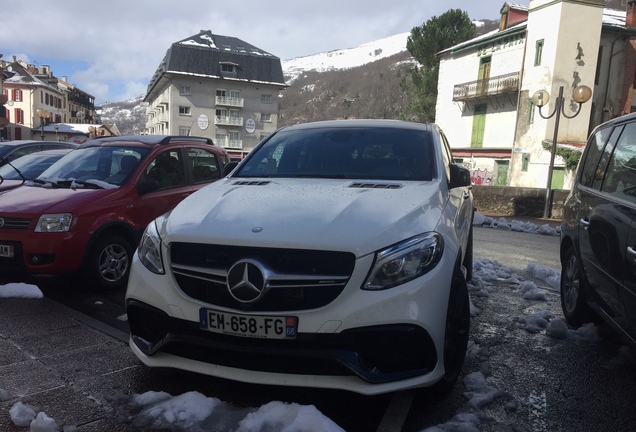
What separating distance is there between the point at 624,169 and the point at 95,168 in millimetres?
5301

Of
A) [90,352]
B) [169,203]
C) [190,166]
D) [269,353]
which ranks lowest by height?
[90,352]

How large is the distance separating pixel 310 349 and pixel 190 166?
4.54m

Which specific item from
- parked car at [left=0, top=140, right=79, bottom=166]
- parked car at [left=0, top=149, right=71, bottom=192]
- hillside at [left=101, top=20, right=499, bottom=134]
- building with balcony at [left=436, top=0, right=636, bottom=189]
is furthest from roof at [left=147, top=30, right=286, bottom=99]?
parked car at [left=0, top=149, right=71, bottom=192]

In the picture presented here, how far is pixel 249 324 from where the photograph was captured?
8.61ft

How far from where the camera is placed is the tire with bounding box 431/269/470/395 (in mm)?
2811

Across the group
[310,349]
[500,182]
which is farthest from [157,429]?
[500,182]

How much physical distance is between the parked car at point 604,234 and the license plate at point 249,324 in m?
1.87

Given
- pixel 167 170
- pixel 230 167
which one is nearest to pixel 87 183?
pixel 167 170

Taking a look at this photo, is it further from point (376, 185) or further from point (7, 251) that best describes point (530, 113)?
point (7, 251)

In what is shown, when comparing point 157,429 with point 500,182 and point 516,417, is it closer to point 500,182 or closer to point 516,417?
point 516,417

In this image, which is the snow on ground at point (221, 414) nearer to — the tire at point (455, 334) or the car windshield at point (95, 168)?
the tire at point (455, 334)

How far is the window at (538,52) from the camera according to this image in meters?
29.3

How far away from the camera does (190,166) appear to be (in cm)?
662

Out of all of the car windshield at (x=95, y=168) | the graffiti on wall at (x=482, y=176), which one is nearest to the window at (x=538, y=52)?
the graffiti on wall at (x=482, y=176)
